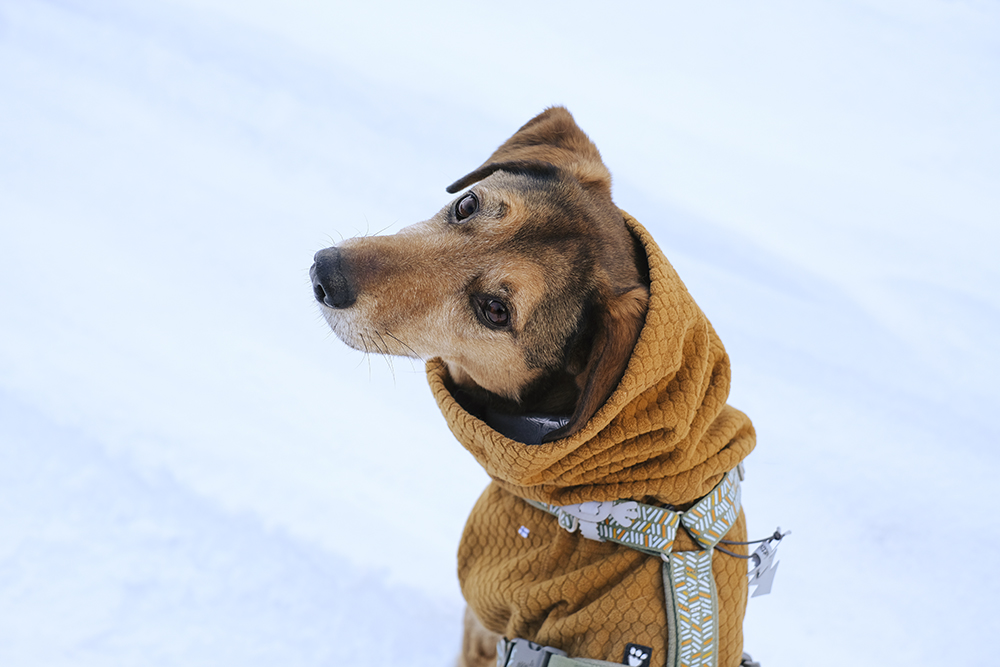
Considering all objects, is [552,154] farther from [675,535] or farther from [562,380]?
[675,535]

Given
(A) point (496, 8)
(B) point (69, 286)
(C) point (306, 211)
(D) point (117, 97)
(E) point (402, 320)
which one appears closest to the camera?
(E) point (402, 320)

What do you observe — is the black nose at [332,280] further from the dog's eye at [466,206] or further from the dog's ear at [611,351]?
the dog's ear at [611,351]

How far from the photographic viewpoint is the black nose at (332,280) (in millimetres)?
2004

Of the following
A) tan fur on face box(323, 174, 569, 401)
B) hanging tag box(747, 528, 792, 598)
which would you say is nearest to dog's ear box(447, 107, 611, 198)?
tan fur on face box(323, 174, 569, 401)

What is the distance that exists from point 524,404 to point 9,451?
2.52 m

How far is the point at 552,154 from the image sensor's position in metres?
2.26

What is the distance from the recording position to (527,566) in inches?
81.5

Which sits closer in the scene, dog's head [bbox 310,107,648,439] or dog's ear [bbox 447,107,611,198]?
dog's head [bbox 310,107,648,439]

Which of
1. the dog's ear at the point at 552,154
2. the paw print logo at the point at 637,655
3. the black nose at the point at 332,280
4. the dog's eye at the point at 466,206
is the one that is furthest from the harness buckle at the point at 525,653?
the dog's ear at the point at 552,154

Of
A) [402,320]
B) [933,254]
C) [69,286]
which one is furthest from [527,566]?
[933,254]

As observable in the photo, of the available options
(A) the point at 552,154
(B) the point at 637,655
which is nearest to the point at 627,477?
(B) the point at 637,655

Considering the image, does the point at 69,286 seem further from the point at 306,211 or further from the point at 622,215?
the point at 622,215

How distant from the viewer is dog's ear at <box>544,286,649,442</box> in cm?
173

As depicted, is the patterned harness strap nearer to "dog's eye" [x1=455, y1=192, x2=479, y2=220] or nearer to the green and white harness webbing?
the green and white harness webbing
